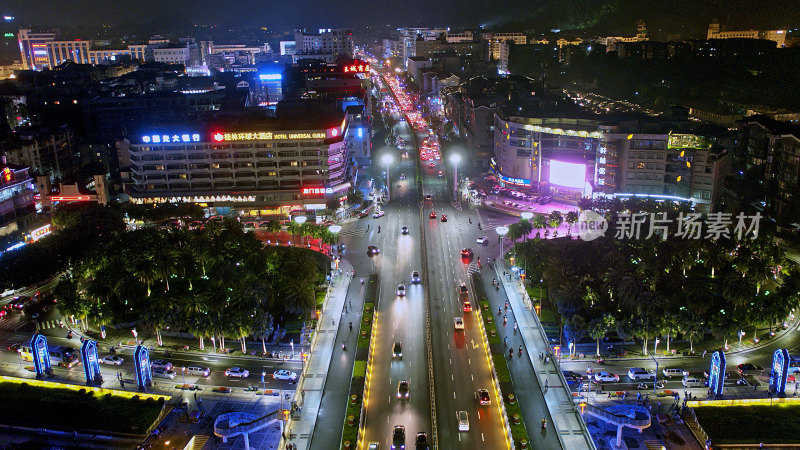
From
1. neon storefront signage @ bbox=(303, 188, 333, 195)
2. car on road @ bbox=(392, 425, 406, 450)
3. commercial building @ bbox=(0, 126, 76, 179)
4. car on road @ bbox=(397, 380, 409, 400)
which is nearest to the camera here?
car on road @ bbox=(392, 425, 406, 450)

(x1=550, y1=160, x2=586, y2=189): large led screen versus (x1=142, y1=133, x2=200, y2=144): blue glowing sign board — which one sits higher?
(x1=142, y1=133, x2=200, y2=144): blue glowing sign board

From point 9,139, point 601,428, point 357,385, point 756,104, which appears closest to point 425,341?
point 357,385

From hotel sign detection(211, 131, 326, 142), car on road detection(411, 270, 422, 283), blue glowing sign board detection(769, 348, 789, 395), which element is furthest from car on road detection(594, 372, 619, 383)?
hotel sign detection(211, 131, 326, 142)

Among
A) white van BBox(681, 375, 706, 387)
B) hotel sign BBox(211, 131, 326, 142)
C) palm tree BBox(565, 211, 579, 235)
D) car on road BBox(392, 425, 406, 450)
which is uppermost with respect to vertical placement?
hotel sign BBox(211, 131, 326, 142)

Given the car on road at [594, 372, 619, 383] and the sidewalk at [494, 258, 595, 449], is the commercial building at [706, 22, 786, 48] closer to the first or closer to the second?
the sidewalk at [494, 258, 595, 449]

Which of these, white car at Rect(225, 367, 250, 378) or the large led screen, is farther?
the large led screen

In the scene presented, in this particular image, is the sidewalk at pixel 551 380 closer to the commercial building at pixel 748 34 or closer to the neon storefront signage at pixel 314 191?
the neon storefront signage at pixel 314 191
